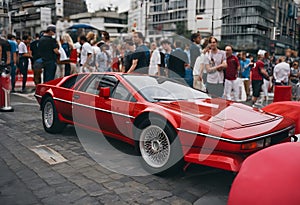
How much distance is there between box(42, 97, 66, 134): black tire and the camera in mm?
5699

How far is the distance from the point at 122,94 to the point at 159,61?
412 centimetres

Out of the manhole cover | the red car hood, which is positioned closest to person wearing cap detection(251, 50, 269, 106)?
the red car hood

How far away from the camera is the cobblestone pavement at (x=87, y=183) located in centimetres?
334

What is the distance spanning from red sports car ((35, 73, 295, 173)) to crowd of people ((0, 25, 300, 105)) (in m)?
1.90

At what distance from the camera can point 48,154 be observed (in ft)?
15.5

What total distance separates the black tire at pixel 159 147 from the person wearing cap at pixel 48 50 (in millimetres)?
5682

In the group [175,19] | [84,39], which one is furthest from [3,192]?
[175,19]

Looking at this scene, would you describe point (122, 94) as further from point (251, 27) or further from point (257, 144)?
point (251, 27)

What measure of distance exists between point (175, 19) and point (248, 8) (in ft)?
51.0

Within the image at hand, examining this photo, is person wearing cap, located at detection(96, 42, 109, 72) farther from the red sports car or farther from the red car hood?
the red car hood

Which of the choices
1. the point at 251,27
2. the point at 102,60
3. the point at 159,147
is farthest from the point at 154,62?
the point at 251,27

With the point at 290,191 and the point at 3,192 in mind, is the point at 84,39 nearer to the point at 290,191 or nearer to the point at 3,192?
the point at 3,192

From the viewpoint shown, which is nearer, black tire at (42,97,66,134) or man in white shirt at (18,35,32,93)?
black tire at (42,97,66,134)

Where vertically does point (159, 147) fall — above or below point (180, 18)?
Answer: below
